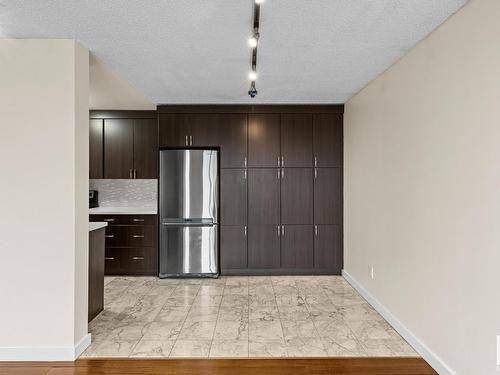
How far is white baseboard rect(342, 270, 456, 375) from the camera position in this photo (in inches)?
114

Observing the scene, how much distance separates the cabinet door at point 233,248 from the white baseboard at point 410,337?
1.78m

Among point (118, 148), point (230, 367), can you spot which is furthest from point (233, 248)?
point (230, 367)

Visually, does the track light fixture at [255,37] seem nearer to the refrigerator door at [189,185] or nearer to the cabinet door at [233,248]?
the refrigerator door at [189,185]

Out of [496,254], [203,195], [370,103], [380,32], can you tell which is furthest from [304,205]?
[496,254]

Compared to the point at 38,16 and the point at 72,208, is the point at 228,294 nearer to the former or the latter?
the point at 72,208

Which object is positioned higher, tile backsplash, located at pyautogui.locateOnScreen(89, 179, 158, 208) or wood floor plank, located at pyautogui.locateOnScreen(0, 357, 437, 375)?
tile backsplash, located at pyautogui.locateOnScreen(89, 179, 158, 208)

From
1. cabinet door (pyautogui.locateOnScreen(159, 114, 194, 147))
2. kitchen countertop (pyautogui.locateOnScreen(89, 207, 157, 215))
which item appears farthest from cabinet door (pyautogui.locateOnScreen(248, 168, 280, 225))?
kitchen countertop (pyautogui.locateOnScreen(89, 207, 157, 215))

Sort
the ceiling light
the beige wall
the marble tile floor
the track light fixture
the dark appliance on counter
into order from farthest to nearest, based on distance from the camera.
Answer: the dark appliance on counter, the beige wall, the marble tile floor, the ceiling light, the track light fixture

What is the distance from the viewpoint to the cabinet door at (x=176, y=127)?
601 cm

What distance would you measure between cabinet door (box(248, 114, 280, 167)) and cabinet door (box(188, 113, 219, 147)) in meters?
0.51

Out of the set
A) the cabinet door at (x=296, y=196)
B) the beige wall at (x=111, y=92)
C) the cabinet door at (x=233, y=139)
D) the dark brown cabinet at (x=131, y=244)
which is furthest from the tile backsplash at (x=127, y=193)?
the cabinet door at (x=296, y=196)

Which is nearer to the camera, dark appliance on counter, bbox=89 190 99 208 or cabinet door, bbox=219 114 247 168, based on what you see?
cabinet door, bbox=219 114 247 168

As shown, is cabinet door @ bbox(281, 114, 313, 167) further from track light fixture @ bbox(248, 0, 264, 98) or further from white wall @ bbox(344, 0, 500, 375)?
track light fixture @ bbox(248, 0, 264, 98)

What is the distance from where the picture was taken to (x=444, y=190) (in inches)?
115
